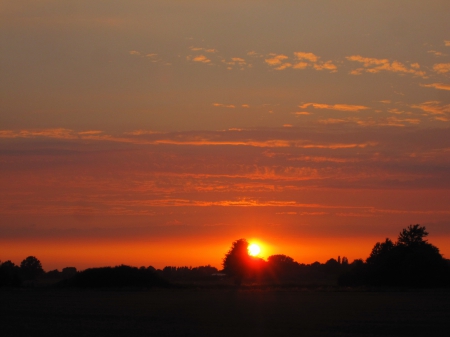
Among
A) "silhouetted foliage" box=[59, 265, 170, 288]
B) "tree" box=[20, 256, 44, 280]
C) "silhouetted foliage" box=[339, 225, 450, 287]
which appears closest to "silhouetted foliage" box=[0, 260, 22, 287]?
"silhouetted foliage" box=[59, 265, 170, 288]

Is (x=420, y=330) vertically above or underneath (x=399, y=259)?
underneath

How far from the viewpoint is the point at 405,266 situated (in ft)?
219

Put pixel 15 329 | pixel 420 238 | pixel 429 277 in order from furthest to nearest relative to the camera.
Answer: pixel 420 238, pixel 429 277, pixel 15 329

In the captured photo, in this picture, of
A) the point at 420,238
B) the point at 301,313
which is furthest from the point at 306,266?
the point at 301,313

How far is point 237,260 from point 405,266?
62.7 metres

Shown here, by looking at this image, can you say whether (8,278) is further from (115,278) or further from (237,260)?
(237,260)

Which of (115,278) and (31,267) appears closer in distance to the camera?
(115,278)

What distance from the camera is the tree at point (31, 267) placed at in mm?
128250

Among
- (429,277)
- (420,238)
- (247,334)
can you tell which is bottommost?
(247,334)

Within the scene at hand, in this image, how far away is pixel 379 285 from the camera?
222ft

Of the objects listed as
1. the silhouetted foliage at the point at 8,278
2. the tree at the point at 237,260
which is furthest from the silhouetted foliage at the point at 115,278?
the tree at the point at 237,260

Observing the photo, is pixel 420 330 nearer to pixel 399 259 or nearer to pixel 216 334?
pixel 216 334

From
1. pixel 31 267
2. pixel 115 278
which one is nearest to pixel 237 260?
pixel 31 267

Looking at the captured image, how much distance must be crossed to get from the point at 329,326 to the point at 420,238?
58648mm
